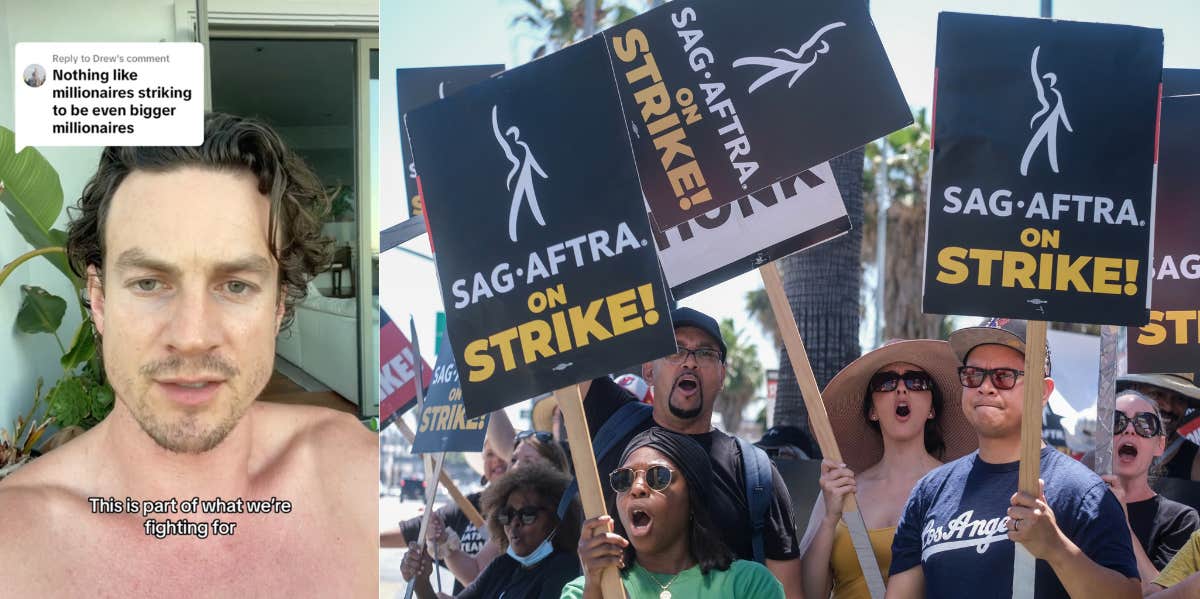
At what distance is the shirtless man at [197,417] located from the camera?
3.33 metres

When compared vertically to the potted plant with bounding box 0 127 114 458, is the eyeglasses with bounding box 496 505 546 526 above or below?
below

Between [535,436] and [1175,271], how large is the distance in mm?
2000

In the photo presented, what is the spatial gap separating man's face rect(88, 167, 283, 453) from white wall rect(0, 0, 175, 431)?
0.46ft

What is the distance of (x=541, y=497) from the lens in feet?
11.2

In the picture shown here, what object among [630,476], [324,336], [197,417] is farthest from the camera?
[324,336]

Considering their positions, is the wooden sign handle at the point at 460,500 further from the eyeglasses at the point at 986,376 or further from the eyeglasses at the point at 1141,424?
the eyeglasses at the point at 1141,424

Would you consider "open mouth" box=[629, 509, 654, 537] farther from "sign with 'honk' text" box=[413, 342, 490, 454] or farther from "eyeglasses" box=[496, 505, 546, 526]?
"sign with 'honk' text" box=[413, 342, 490, 454]

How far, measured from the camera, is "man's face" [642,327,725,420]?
332cm

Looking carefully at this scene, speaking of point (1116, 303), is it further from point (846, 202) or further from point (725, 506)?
point (725, 506)

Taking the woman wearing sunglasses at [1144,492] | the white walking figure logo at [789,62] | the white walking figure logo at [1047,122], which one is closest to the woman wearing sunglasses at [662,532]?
the white walking figure logo at [789,62]

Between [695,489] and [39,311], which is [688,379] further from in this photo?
[39,311]

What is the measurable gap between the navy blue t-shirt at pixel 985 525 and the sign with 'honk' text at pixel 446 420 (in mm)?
1243

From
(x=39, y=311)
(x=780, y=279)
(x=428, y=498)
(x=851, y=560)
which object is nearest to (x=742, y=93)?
(x=780, y=279)

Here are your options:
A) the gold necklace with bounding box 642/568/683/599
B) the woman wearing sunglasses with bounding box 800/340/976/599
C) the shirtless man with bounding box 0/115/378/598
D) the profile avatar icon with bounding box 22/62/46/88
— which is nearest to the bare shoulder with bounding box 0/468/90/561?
the shirtless man with bounding box 0/115/378/598
